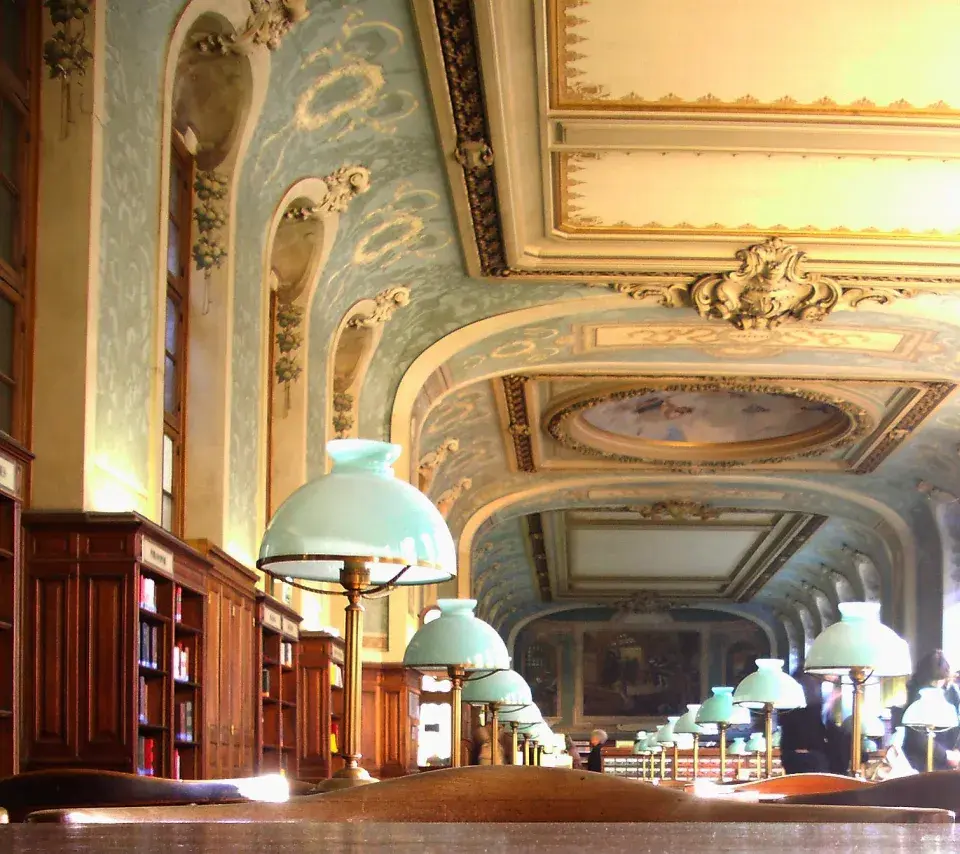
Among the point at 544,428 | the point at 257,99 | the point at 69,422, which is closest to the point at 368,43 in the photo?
the point at 257,99

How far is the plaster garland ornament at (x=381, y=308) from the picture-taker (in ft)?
51.9

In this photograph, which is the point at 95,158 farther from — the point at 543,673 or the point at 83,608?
the point at 543,673

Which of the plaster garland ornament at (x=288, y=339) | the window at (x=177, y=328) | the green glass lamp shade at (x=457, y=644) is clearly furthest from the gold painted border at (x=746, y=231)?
the green glass lamp shade at (x=457, y=644)

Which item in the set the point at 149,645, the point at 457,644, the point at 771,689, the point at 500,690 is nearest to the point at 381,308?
the point at 771,689

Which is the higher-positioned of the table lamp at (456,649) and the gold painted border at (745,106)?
the gold painted border at (745,106)

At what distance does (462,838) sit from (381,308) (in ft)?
49.0

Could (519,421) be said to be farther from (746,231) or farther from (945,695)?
(945,695)

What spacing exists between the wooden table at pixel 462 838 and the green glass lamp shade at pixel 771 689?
12240mm

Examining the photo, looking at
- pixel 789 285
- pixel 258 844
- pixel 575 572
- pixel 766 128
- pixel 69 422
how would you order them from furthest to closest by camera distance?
pixel 575 572, pixel 789 285, pixel 766 128, pixel 69 422, pixel 258 844

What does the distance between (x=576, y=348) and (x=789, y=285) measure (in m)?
3.54

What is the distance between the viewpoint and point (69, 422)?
296 inches

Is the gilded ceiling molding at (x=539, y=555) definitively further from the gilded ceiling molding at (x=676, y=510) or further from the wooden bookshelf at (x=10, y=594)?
the wooden bookshelf at (x=10, y=594)

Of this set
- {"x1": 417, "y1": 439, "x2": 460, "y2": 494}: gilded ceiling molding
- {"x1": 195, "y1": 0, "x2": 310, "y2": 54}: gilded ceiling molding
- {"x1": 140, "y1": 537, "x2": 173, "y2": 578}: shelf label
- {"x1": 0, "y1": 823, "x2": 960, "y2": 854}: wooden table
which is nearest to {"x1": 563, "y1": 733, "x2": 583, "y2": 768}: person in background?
{"x1": 417, "y1": 439, "x2": 460, "y2": 494}: gilded ceiling molding

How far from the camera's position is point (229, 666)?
10852mm
